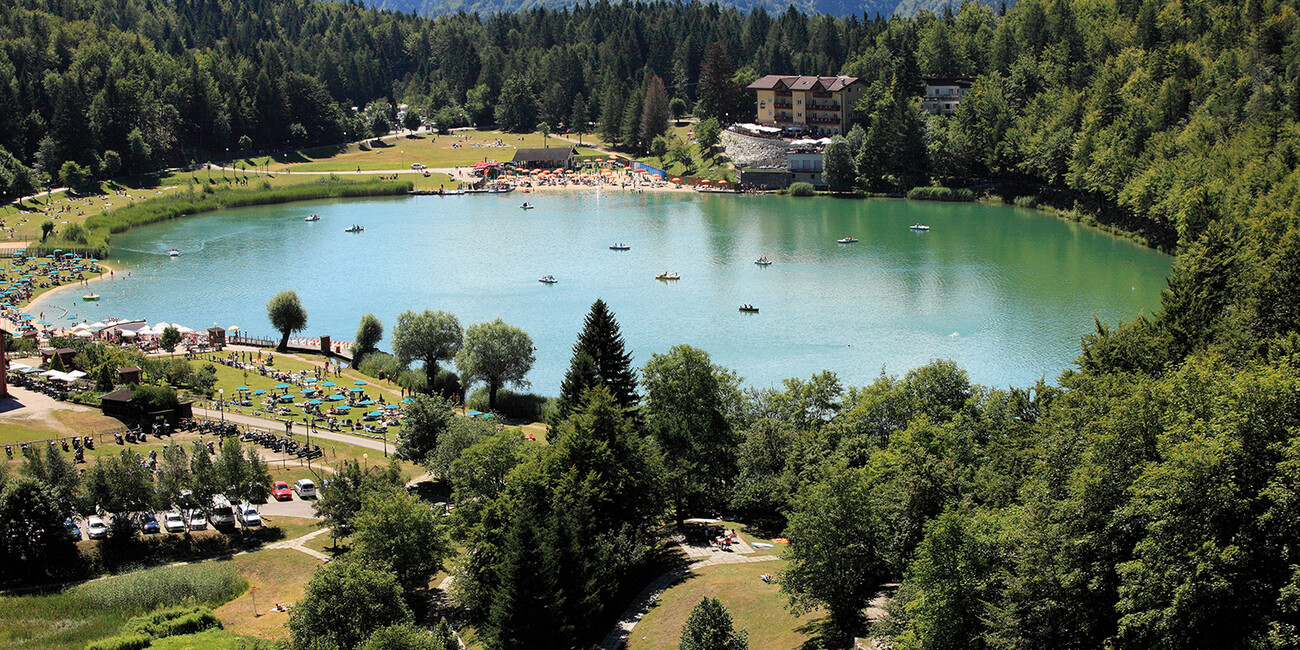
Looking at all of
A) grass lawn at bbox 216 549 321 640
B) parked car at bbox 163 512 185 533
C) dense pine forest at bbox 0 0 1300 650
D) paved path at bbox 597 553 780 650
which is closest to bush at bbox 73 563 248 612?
grass lawn at bbox 216 549 321 640

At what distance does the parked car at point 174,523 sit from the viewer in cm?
3831

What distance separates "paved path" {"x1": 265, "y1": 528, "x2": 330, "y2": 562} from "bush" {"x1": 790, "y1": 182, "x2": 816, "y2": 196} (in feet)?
294

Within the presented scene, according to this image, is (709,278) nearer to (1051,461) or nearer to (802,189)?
(802,189)

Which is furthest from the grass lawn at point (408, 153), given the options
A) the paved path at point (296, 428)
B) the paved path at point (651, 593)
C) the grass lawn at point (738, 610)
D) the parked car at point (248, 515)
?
the grass lawn at point (738, 610)

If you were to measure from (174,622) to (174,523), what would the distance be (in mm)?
8047

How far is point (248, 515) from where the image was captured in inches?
1544

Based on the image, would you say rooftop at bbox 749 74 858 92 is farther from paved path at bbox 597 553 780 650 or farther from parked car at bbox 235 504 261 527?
paved path at bbox 597 553 780 650

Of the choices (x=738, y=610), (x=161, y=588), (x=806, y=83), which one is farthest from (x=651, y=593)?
(x=806, y=83)

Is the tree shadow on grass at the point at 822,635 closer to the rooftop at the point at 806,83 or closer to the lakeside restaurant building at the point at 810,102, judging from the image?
the lakeside restaurant building at the point at 810,102

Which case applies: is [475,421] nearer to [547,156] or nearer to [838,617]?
[838,617]

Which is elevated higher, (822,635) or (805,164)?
(805,164)

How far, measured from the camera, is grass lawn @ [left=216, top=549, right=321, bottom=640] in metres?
32.3

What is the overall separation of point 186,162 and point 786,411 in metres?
111

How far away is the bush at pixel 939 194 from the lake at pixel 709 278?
2.61m
